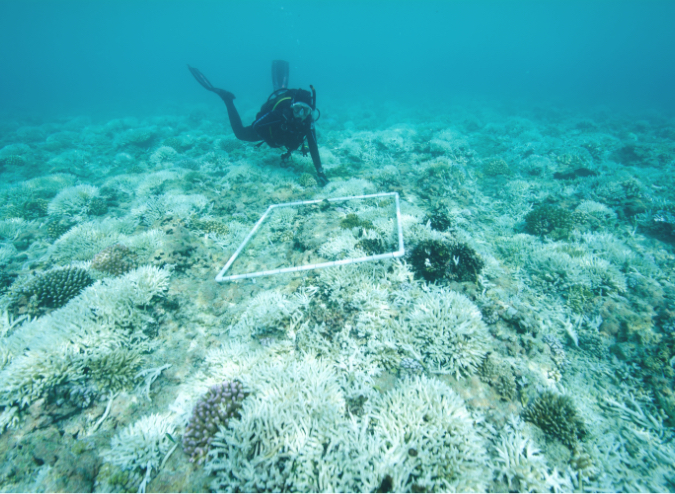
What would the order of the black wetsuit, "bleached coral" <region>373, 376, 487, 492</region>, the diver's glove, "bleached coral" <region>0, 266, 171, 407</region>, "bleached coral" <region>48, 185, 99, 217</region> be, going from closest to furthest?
1. "bleached coral" <region>373, 376, 487, 492</region>
2. "bleached coral" <region>0, 266, 171, 407</region>
3. "bleached coral" <region>48, 185, 99, 217</region>
4. the black wetsuit
5. the diver's glove

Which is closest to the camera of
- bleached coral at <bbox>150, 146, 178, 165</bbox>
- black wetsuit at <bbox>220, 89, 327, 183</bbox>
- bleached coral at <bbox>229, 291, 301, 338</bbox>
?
bleached coral at <bbox>229, 291, 301, 338</bbox>

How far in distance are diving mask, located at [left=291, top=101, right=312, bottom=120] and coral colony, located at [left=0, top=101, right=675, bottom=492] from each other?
10.6 ft

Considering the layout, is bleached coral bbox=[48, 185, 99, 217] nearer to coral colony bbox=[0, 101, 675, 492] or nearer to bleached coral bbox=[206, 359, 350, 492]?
coral colony bbox=[0, 101, 675, 492]

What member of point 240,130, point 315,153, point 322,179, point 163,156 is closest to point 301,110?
point 315,153

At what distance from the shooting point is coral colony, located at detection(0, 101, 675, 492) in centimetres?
253

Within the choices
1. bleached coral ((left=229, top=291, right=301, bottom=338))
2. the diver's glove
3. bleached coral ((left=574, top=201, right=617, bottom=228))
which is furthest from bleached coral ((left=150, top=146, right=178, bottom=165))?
bleached coral ((left=574, top=201, right=617, bottom=228))

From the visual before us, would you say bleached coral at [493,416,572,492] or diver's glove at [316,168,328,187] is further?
diver's glove at [316,168,328,187]

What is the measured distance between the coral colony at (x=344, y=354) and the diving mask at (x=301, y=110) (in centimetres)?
322

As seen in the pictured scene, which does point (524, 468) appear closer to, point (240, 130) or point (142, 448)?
point (142, 448)

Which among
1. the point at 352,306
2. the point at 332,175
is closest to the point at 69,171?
the point at 332,175

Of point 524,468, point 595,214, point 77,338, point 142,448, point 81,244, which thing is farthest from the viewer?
point 595,214

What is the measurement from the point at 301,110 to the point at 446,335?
7495 mm

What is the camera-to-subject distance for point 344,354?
3348 millimetres

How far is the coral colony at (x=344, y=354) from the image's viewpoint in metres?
2.53
